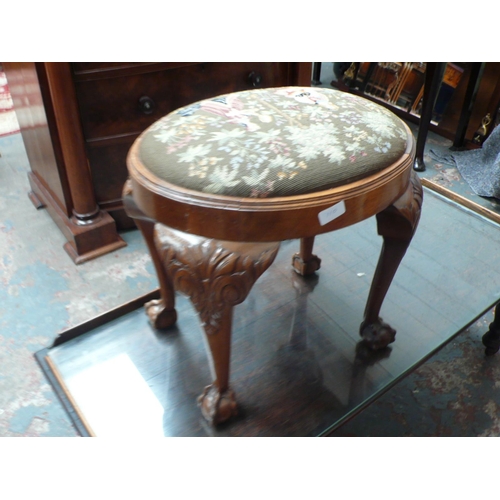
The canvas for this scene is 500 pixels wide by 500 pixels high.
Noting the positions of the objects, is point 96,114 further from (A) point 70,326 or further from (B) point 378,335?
(B) point 378,335

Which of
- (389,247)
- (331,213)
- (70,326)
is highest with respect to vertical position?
(331,213)

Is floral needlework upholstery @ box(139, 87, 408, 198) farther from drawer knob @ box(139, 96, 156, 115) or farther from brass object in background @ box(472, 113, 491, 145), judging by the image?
brass object in background @ box(472, 113, 491, 145)

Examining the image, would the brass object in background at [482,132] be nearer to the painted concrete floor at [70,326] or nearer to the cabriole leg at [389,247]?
the painted concrete floor at [70,326]

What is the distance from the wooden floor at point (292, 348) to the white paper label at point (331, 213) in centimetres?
38

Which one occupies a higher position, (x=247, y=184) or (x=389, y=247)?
(x=247, y=184)

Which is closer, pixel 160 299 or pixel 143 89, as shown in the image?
pixel 160 299

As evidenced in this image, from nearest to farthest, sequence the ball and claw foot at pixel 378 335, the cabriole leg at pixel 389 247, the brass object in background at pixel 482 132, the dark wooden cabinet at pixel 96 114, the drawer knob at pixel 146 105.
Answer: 1. the cabriole leg at pixel 389 247
2. the ball and claw foot at pixel 378 335
3. the dark wooden cabinet at pixel 96 114
4. the drawer knob at pixel 146 105
5. the brass object in background at pixel 482 132

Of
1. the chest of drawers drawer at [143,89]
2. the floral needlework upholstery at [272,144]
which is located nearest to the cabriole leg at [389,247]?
the floral needlework upholstery at [272,144]

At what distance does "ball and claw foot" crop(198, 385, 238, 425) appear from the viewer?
2.64 ft

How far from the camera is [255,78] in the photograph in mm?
1520

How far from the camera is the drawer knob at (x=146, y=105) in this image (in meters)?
1.37

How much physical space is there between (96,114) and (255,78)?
1.66 feet

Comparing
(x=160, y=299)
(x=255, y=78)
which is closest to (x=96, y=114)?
(x=255, y=78)
